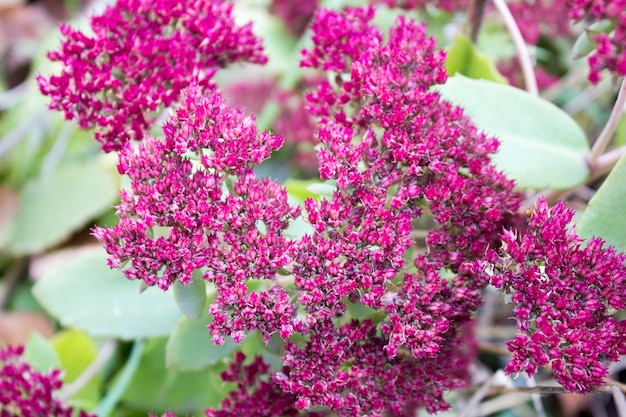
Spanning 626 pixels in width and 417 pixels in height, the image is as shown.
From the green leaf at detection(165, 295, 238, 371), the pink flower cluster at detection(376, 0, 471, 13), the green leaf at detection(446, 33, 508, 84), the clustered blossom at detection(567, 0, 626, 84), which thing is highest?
the pink flower cluster at detection(376, 0, 471, 13)

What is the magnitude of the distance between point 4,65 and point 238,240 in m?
2.35

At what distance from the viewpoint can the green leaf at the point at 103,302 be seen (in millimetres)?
1271

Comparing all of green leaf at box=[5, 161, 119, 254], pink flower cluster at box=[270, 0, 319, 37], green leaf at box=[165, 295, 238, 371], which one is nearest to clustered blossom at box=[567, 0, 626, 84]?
green leaf at box=[165, 295, 238, 371]

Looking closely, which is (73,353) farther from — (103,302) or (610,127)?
(610,127)

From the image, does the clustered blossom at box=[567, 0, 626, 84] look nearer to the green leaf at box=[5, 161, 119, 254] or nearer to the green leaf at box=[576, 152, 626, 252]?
the green leaf at box=[576, 152, 626, 252]

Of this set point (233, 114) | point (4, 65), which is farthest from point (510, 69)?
point (4, 65)

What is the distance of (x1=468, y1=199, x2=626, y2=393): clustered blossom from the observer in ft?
2.52

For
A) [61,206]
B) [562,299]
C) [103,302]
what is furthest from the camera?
[61,206]

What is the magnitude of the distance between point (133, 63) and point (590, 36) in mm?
699

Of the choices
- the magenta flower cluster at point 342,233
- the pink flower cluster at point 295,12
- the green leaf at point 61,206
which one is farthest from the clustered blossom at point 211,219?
the pink flower cluster at point 295,12

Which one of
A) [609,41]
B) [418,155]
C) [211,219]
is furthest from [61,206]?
[609,41]

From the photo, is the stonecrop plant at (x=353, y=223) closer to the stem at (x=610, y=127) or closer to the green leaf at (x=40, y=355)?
the stem at (x=610, y=127)

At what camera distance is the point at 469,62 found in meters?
1.30

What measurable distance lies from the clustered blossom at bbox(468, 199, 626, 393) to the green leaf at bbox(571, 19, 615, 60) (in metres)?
0.34
